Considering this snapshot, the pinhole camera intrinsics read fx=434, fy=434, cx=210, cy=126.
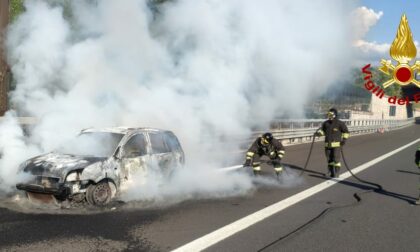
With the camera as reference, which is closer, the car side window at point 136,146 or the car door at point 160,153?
the car side window at point 136,146

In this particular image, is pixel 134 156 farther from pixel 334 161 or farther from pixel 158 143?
pixel 334 161

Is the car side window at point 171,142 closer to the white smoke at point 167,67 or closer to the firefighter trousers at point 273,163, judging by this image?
the white smoke at point 167,67

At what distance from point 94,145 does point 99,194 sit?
1.14 m

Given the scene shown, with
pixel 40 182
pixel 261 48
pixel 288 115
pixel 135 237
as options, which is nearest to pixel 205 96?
pixel 261 48

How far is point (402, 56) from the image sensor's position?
46.2ft

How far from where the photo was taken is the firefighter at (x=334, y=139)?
38.8 ft

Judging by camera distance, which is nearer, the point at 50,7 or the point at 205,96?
the point at 50,7

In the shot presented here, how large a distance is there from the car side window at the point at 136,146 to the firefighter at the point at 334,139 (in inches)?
230

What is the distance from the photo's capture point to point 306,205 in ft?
26.0

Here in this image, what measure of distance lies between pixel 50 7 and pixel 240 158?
26.2ft

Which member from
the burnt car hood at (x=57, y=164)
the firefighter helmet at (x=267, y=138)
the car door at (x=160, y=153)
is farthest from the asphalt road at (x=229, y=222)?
the firefighter helmet at (x=267, y=138)

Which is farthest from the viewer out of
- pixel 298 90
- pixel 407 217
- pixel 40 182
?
pixel 298 90

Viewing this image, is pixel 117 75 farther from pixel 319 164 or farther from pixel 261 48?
pixel 319 164

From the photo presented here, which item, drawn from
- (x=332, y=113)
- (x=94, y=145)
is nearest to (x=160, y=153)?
(x=94, y=145)
